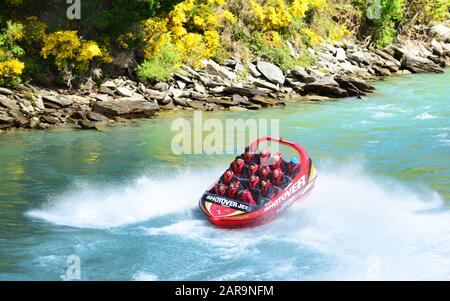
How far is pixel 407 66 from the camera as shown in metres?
41.1

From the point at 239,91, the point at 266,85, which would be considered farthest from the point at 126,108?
the point at 266,85

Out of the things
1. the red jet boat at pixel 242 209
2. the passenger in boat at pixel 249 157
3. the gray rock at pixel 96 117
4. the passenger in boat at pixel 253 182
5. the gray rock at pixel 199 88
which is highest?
the passenger in boat at pixel 249 157

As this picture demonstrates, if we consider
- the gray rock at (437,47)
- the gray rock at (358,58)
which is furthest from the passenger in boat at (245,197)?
the gray rock at (437,47)

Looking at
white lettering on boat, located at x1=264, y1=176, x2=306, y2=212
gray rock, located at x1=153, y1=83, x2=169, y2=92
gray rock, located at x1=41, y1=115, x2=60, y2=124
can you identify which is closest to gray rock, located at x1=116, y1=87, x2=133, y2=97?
gray rock, located at x1=153, y1=83, x2=169, y2=92

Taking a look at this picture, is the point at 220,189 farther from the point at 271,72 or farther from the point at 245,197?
the point at 271,72

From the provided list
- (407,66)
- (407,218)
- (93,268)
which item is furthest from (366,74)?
(93,268)

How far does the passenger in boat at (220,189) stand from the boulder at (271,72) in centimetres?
1823

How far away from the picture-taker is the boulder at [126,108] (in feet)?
86.7

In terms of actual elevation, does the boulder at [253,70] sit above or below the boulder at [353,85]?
above

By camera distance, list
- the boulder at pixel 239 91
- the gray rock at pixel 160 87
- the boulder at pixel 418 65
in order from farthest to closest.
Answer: the boulder at pixel 418 65, the boulder at pixel 239 91, the gray rock at pixel 160 87

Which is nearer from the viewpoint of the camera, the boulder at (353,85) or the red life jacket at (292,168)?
the red life jacket at (292,168)

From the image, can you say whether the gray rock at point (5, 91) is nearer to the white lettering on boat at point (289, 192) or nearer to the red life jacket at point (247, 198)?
the red life jacket at point (247, 198)

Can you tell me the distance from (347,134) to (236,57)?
11.2 m
